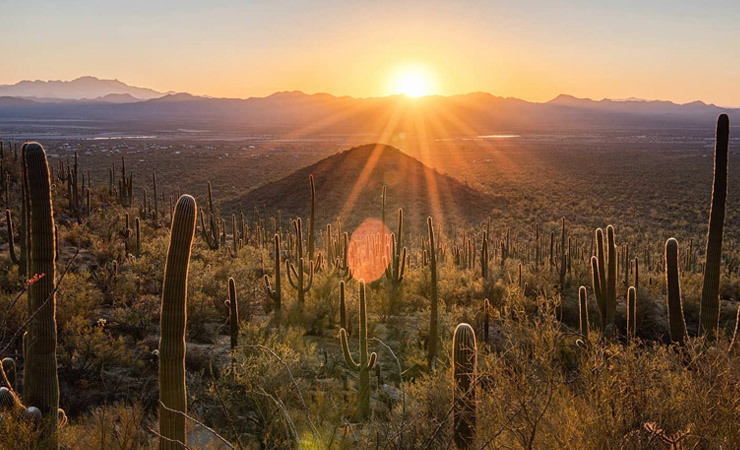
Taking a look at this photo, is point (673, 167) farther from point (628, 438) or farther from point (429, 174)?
point (628, 438)

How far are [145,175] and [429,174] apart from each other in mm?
31432

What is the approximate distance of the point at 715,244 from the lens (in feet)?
29.9

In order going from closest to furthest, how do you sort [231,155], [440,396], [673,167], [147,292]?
[440,396]
[147,292]
[673,167]
[231,155]

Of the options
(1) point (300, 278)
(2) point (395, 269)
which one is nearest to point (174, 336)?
(1) point (300, 278)

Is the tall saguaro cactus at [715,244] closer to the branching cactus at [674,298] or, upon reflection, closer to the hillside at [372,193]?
the branching cactus at [674,298]

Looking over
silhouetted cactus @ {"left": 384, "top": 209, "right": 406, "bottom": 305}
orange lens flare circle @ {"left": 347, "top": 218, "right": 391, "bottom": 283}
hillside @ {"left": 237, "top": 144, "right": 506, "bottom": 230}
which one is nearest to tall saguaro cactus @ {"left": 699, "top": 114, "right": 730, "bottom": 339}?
silhouetted cactus @ {"left": 384, "top": 209, "right": 406, "bottom": 305}

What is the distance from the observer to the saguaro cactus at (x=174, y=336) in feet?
17.3

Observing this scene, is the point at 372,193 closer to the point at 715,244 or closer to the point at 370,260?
the point at 370,260

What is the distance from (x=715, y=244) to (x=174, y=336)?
9.07 meters

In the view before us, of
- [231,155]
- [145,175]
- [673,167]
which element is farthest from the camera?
[231,155]

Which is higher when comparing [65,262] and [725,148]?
[725,148]

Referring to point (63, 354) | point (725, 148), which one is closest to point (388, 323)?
point (63, 354)

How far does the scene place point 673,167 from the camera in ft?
228

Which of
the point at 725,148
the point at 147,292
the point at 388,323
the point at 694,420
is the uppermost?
the point at 725,148
